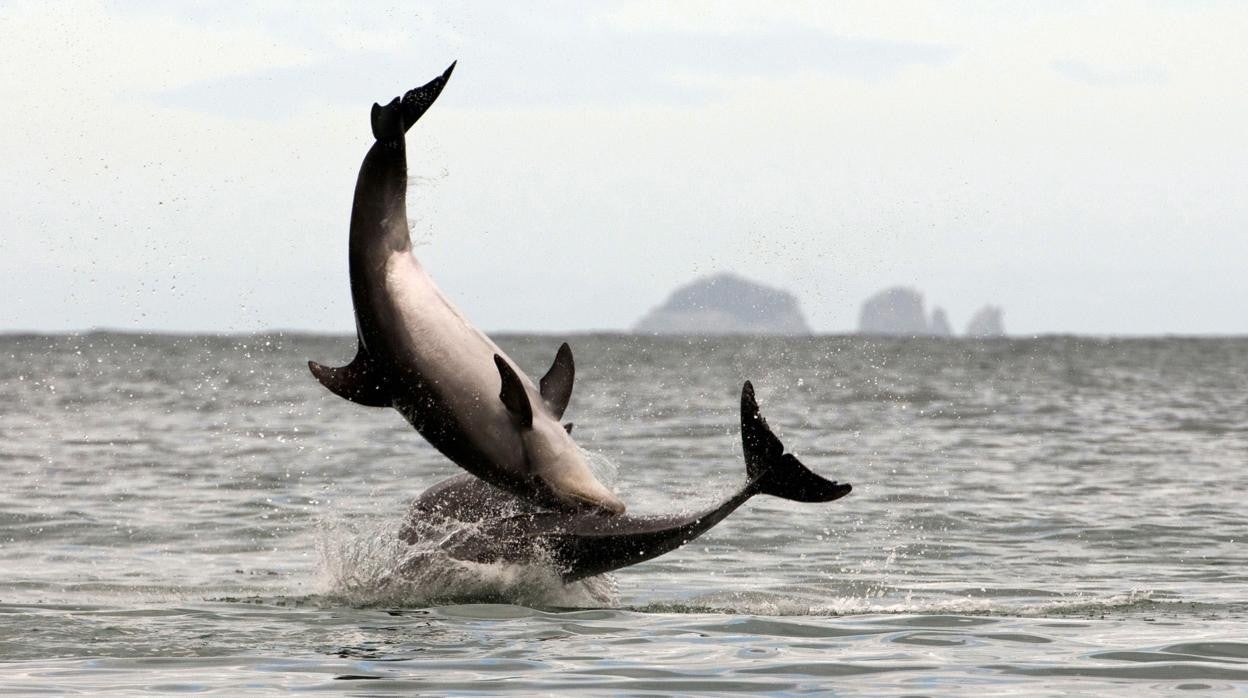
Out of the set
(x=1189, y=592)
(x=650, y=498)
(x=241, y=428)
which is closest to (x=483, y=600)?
(x=1189, y=592)

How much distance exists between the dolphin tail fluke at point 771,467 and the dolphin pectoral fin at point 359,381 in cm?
239

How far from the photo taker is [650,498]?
20.7 metres

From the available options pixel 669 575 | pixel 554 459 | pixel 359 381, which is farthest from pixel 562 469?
pixel 669 575

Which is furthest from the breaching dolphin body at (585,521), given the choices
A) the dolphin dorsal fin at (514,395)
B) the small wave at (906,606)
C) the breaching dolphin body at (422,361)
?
the dolphin dorsal fin at (514,395)

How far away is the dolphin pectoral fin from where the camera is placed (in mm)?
10977

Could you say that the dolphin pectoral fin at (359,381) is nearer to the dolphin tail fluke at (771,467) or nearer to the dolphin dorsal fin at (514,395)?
the dolphin dorsal fin at (514,395)

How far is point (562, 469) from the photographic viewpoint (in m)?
11.8

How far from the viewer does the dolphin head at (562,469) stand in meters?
11.6

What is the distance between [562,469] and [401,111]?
2.77 meters

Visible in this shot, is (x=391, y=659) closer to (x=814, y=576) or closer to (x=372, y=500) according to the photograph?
(x=814, y=576)

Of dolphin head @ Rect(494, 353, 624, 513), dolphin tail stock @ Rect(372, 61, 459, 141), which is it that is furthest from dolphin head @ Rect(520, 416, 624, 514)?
dolphin tail stock @ Rect(372, 61, 459, 141)

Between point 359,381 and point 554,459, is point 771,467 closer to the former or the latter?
point 554,459

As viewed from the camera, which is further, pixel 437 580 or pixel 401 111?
pixel 437 580

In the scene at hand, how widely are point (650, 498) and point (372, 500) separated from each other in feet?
11.8
